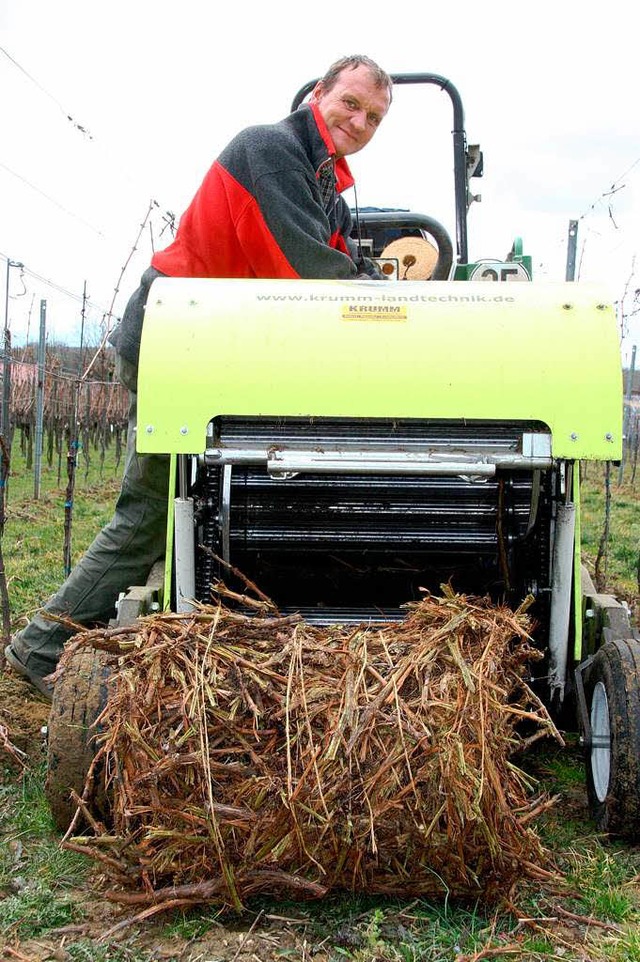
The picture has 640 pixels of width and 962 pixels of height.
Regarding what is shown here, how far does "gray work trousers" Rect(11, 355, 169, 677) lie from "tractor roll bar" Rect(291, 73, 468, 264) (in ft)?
6.26

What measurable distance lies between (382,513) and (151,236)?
20.6ft

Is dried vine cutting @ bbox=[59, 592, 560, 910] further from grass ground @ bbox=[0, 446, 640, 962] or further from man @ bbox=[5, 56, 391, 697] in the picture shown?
man @ bbox=[5, 56, 391, 697]

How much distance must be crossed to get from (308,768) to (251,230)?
193 centimetres

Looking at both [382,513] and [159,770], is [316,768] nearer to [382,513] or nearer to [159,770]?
[159,770]

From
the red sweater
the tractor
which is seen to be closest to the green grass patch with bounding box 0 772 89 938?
the tractor

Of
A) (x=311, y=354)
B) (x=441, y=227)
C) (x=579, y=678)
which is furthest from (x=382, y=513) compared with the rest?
(x=441, y=227)

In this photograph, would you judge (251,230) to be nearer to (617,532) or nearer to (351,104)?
(351,104)

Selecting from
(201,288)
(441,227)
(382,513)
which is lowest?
(382,513)

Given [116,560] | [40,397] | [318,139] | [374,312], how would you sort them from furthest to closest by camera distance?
[40,397] → [116,560] → [318,139] → [374,312]

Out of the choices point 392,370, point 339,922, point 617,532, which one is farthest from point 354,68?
point 617,532

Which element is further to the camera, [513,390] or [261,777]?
[513,390]

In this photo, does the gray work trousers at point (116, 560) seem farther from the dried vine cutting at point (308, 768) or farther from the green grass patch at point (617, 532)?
the green grass patch at point (617, 532)

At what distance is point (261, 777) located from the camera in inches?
95.7

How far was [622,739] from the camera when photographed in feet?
9.42
